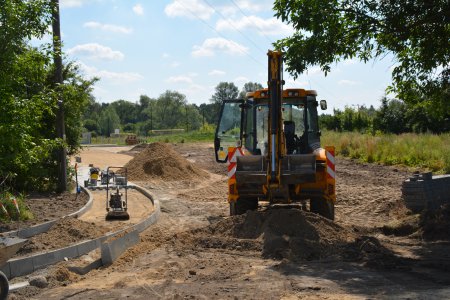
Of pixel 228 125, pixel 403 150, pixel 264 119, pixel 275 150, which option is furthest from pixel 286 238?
pixel 403 150

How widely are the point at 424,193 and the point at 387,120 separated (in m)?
31.5

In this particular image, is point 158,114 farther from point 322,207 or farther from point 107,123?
point 322,207

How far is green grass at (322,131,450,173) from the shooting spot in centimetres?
2447

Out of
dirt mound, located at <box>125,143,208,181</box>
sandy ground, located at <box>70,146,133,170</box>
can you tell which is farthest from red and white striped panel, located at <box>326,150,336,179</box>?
sandy ground, located at <box>70,146,133,170</box>

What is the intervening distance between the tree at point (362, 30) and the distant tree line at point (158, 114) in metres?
92.9

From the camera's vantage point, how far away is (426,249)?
32.0 ft

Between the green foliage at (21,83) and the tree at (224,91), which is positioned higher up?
the tree at (224,91)

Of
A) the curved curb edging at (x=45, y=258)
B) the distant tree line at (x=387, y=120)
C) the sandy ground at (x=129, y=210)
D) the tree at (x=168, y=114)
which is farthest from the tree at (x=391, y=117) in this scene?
the tree at (x=168, y=114)

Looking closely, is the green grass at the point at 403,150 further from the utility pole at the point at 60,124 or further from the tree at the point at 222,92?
the tree at the point at 222,92

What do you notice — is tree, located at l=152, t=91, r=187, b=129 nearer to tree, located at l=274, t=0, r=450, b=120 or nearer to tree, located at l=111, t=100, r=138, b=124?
tree, located at l=111, t=100, r=138, b=124

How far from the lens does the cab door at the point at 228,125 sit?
1325cm

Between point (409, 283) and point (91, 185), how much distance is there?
13.6 m

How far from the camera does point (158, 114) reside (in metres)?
133

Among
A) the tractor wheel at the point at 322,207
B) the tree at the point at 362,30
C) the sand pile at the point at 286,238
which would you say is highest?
the tree at the point at 362,30
